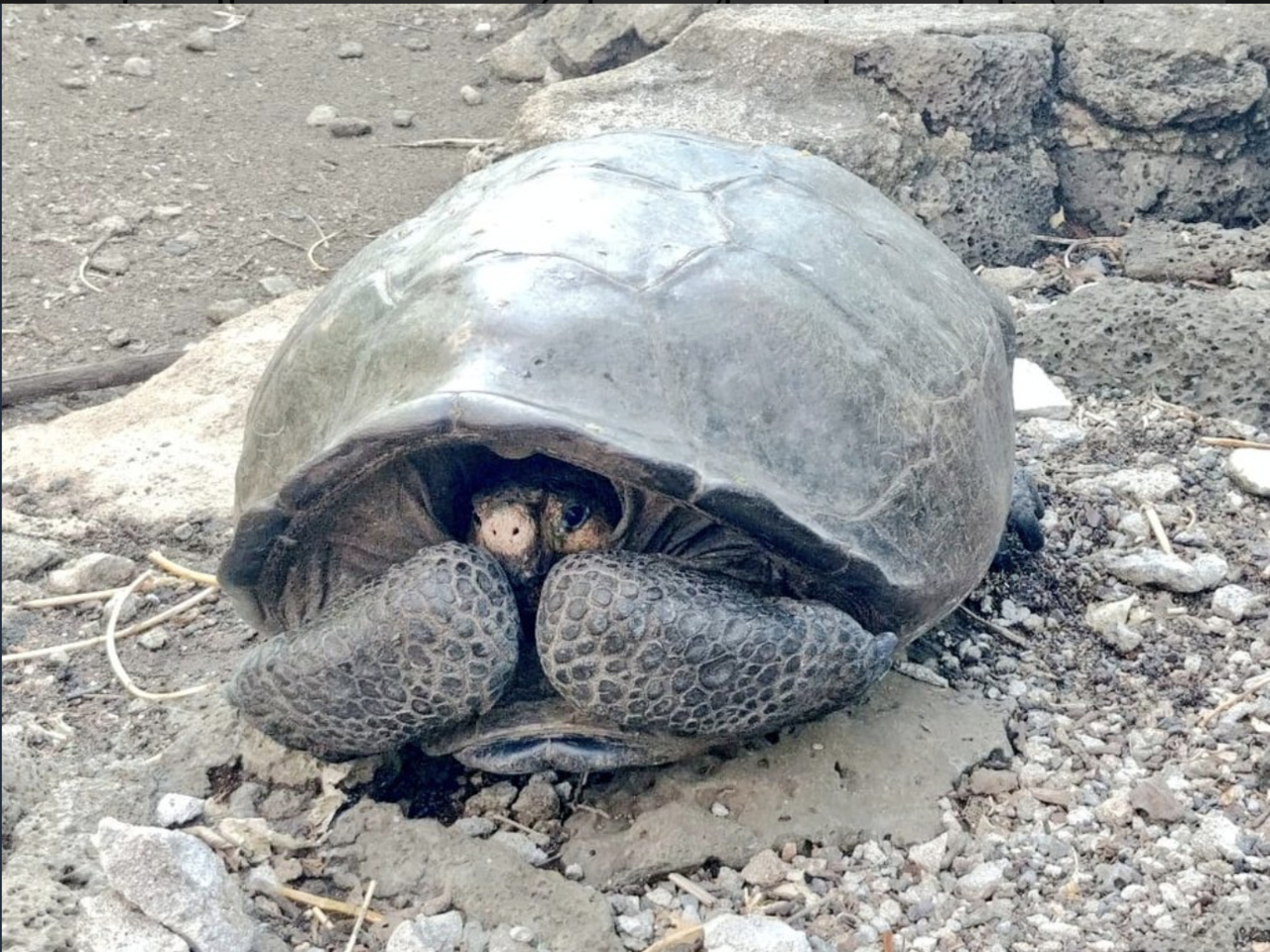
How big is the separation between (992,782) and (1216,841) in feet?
1.21

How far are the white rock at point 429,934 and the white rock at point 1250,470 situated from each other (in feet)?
6.76

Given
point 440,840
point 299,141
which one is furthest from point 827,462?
point 299,141

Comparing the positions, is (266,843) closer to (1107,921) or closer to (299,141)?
(1107,921)

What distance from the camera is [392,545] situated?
2637mm

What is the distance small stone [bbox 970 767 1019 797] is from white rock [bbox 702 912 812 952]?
0.50 metres

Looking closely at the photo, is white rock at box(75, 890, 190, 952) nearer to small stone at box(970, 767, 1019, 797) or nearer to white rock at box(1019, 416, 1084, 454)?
small stone at box(970, 767, 1019, 797)

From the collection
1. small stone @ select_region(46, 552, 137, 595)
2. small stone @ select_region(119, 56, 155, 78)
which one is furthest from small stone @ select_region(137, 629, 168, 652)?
small stone @ select_region(119, 56, 155, 78)

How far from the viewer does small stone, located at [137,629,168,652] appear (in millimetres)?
3287

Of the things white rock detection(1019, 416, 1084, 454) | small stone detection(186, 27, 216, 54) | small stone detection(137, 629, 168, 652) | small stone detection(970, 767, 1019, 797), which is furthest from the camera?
small stone detection(186, 27, 216, 54)

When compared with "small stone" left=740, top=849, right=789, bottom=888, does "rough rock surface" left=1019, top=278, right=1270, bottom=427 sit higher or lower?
lower

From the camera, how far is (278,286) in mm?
5465

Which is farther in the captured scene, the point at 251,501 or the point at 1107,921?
the point at 251,501

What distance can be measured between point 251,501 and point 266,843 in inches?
22.4

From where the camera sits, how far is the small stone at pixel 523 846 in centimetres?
256
